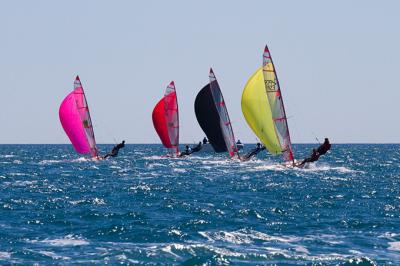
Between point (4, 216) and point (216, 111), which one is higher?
point (216, 111)

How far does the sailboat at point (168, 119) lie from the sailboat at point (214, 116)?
5.20m

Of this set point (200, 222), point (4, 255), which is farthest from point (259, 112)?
point (4, 255)

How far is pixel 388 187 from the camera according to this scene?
1801 inches

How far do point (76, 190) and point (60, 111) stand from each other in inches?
1240

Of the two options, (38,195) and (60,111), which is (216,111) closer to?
(60,111)

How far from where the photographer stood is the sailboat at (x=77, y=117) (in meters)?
72.5

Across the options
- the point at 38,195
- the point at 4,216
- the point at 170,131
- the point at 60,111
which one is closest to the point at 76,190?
the point at 38,195

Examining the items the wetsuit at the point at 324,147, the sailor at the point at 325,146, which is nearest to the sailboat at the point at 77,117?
the wetsuit at the point at 324,147

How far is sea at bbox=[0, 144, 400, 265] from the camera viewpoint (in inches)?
859

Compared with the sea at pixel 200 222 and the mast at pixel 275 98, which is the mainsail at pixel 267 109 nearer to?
the mast at pixel 275 98

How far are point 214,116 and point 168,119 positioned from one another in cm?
889

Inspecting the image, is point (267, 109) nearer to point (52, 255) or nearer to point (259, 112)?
point (259, 112)

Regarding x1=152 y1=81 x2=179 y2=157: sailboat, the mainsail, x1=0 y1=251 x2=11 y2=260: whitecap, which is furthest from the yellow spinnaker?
x1=0 y1=251 x2=11 y2=260: whitecap

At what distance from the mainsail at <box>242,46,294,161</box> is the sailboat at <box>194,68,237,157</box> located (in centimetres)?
1201
